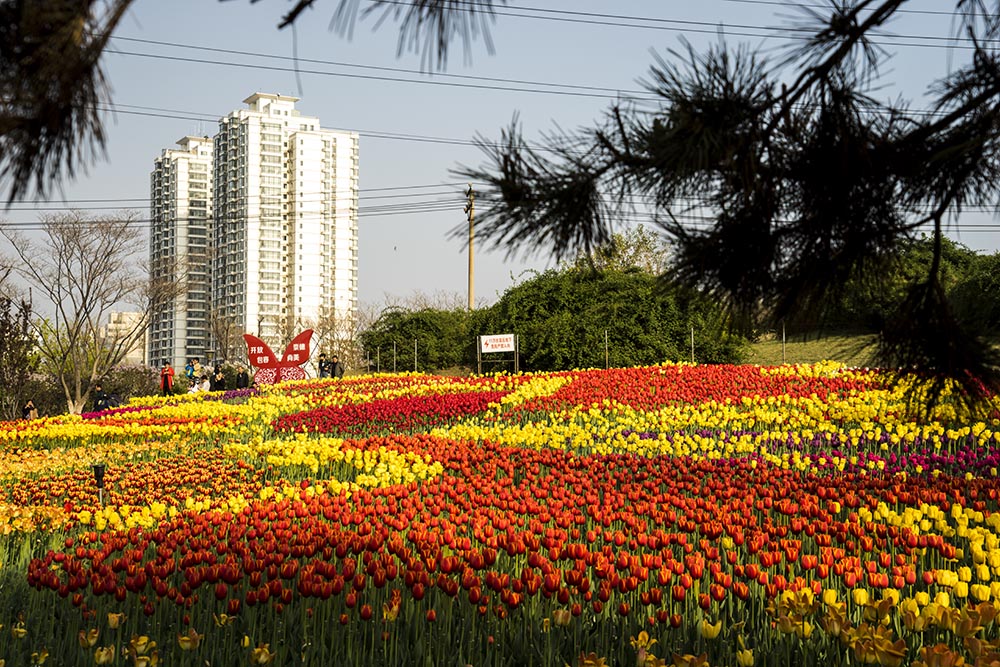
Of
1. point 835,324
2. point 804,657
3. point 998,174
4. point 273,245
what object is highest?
point 273,245

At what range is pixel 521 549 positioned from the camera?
423 centimetres

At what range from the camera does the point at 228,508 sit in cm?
570

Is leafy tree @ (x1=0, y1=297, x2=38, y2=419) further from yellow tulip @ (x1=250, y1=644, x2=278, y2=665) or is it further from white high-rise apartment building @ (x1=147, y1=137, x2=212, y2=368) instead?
white high-rise apartment building @ (x1=147, y1=137, x2=212, y2=368)

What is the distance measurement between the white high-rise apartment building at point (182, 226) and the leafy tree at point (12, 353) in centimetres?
2880

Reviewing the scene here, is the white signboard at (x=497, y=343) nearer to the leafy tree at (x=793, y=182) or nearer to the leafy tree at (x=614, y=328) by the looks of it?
the leafy tree at (x=614, y=328)

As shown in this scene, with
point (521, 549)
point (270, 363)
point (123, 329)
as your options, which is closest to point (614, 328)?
point (270, 363)

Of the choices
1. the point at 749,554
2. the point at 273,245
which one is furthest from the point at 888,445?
the point at 273,245

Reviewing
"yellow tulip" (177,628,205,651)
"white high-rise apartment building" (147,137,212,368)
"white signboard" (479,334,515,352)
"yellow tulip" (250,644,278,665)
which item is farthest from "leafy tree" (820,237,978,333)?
"white high-rise apartment building" (147,137,212,368)

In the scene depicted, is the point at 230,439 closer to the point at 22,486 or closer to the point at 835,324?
the point at 22,486

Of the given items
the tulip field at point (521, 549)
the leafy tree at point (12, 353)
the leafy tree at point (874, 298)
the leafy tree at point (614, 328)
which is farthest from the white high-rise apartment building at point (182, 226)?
the leafy tree at point (874, 298)

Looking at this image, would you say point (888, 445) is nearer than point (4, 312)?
Yes

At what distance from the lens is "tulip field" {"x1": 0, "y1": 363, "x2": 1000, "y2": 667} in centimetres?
332

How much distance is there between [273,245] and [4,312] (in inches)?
2185

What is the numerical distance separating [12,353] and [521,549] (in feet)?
56.0
